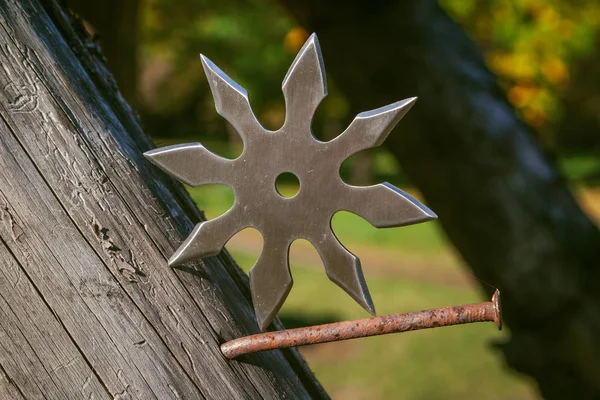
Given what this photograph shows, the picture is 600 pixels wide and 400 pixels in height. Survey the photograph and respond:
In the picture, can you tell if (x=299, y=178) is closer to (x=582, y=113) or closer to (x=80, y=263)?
(x=80, y=263)

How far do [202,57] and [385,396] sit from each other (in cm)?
636

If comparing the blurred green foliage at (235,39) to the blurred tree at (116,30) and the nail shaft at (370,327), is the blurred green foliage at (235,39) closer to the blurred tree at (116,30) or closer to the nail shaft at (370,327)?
the blurred tree at (116,30)

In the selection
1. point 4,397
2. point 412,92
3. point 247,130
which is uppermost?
point 247,130

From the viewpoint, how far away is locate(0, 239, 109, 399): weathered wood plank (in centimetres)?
102

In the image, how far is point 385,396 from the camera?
7.03 metres

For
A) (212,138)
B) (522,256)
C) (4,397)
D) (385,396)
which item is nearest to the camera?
(4,397)

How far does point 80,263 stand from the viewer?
40.7 inches

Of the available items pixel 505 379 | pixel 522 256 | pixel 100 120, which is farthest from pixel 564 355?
pixel 505 379

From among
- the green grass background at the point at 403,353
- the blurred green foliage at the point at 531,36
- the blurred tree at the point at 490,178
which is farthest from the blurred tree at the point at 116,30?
the blurred green foliage at the point at 531,36

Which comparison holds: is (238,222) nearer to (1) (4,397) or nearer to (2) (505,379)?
(1) (4,397)

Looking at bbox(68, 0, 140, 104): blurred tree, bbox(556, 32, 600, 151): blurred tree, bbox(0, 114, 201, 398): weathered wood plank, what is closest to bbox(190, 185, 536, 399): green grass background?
bbox(68, 0, 140, 104): blurred tree

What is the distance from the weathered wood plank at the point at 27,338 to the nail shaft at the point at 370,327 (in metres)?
0.23

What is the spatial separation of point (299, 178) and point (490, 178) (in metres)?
2.33

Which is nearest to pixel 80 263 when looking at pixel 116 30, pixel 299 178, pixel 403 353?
pixel 299 178
